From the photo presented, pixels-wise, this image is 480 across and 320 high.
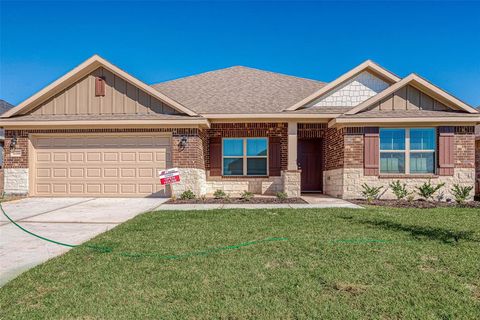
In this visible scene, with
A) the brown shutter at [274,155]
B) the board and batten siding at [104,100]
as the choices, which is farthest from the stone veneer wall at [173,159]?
the brown shutter at [274,155]

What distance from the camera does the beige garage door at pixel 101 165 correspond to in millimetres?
11969

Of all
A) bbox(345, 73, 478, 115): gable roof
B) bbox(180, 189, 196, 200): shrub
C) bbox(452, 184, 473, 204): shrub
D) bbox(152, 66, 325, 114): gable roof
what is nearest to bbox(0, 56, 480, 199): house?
bbox(345, 73, 478, 115): gable roof

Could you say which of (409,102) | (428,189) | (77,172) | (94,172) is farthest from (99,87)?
(428,189)

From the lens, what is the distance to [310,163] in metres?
14.4

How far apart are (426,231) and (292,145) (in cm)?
678

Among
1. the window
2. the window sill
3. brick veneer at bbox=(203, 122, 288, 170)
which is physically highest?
brick veneer at bbox=(203, 122, 288, 170)

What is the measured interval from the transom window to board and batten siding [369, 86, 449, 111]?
0.84m

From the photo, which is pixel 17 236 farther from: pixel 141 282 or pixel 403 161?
pixel 403 161

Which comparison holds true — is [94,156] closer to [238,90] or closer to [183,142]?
[183,142]

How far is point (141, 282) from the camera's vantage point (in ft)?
12.2

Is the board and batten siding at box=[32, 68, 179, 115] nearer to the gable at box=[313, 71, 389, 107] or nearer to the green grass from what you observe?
the gable at box=[313, 71, 389, 107]

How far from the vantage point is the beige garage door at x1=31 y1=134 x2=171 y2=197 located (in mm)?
11969

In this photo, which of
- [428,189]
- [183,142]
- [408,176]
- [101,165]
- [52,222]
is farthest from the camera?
[101,165]

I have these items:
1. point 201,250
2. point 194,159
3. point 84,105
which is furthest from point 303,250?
point 84,105
